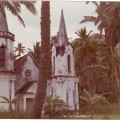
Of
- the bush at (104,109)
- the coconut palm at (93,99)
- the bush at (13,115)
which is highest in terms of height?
the coconut palm at (93,99)

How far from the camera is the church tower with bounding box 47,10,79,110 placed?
8492mm

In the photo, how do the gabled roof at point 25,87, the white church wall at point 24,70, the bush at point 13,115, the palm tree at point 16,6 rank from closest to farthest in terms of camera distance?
the bush at point 13,115 → the palm tree at point 16,6 → the gabled roof at point 25,87 → the white church wall at point 24,70

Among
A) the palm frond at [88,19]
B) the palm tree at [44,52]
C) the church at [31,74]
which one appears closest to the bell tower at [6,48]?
the church at [31,74]

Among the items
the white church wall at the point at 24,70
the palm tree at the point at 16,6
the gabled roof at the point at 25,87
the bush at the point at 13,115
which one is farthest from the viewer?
the white church wall at the point at 24,70

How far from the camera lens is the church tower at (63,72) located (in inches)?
334

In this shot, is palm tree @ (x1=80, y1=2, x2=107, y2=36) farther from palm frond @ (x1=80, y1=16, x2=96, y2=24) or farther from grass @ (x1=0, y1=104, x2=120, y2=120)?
grass @ (x1=0, y1=104, x2=120, y2=120)

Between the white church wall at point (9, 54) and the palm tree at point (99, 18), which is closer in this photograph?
the palm tree at point (99, 18)

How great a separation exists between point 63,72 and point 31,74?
1.83ft

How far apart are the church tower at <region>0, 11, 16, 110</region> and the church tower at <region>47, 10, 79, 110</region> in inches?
26.2

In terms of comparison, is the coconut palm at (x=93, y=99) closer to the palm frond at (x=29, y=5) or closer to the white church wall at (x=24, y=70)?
the white church wall at (x=24, y=70)

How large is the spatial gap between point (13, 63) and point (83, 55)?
3.99 feet

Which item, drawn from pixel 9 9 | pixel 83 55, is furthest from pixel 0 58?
pixel 83 55

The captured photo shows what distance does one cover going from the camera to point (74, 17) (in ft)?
28.0

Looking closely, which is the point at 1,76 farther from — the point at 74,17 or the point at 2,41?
the point at 74,17
